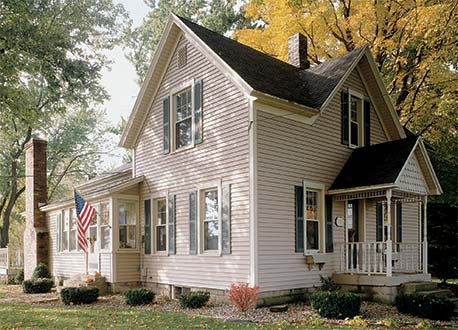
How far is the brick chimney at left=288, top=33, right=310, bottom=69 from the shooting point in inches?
680

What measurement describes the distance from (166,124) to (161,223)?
10.4ft

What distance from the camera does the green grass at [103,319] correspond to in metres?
9.19

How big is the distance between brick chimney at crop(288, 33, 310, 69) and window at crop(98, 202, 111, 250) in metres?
8.42

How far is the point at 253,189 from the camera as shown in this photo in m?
11.6

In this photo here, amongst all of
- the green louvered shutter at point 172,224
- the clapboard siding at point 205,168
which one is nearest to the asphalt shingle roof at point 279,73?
the clapboard siding at point 205,168

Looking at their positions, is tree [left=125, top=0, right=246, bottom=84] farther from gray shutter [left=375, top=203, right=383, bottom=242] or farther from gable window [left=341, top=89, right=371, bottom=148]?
gray shutter [left=375, top=203, right=383, bottom=242]

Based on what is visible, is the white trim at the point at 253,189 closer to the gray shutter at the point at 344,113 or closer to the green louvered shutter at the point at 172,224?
the green louvered shutter at the point at 172,224

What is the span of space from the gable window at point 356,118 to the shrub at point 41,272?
14.1 meters

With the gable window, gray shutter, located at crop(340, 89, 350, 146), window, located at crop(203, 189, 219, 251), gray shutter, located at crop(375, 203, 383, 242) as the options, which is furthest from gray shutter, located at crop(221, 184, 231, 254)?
gray shutter, located at crop(375, 203, 383, 242)

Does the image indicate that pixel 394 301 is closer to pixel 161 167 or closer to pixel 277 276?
pixel 277 276

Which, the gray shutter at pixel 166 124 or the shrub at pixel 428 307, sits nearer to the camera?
the shrub at pixel 428 307

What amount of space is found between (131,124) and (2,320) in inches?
313

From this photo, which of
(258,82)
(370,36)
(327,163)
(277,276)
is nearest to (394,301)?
(277,276)

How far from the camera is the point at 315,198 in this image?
44.2 ft
